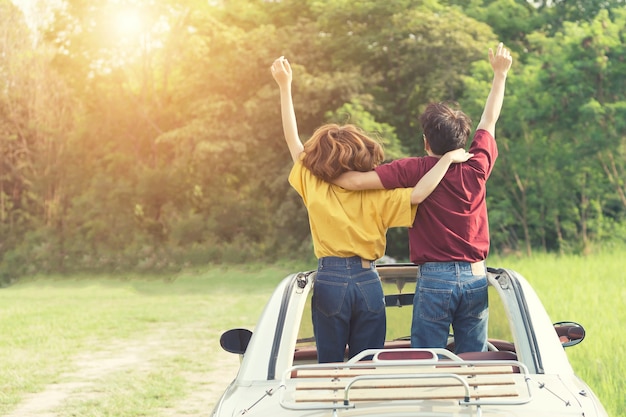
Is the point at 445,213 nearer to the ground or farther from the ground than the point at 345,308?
farther from the ground

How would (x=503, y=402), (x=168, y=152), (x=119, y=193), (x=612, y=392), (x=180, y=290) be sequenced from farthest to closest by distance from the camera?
(x=168, y=152) → (x=119, y=193) → (x=180, y=290) → (x=612, y=392) → (x=503, y=402)

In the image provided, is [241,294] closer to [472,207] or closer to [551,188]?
[551,188]

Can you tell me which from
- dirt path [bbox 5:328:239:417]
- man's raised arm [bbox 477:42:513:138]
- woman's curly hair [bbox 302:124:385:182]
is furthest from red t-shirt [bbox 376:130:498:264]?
dirt path [bbox 5:328:239:417]

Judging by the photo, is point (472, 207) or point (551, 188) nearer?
point (472, 207)

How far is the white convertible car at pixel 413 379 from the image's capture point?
2.78m

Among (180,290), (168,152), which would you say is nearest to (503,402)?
(180,290)

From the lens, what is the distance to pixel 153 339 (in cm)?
1358

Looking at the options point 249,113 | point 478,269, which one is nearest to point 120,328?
point 478,269

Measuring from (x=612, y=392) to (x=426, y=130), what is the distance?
10.2ft

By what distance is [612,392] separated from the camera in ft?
21.7

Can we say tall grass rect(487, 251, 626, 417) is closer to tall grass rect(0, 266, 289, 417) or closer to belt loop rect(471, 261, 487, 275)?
belt loop rect(471, 261, 487, 275)

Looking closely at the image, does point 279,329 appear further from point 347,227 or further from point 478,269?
point 478,269

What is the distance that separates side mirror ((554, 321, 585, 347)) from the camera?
406 cm

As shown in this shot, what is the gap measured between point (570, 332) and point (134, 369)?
7.10 meters
